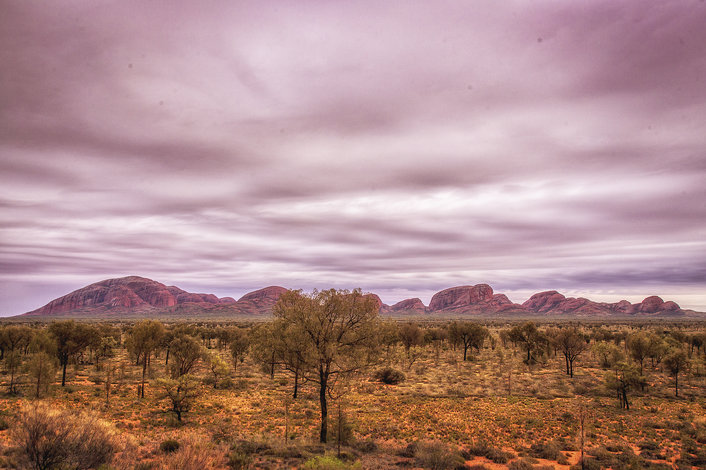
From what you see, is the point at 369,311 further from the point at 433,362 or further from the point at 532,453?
the point at 433,362

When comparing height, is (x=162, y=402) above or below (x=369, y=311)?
below

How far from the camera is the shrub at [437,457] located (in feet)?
55.8

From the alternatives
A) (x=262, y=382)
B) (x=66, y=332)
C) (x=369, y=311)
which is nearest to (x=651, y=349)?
(x=369, y=311)

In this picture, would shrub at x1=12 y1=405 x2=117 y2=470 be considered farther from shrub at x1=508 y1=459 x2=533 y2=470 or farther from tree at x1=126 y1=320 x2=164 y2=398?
tree at x1=126 y1=320 x2=164 y2=398

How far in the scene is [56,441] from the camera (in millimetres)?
12578

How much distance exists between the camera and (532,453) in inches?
790

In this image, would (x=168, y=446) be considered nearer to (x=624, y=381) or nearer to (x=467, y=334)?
(x=624, y=381)

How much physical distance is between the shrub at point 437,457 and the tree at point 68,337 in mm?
36740

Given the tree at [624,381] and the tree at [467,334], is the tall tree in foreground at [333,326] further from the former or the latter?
the tree at [467,334]

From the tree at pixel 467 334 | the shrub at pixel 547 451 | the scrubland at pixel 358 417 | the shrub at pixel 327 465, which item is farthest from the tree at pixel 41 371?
the tree at pixel 467 334

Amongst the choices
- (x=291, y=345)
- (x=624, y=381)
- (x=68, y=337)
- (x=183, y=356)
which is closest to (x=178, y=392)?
(x=183, y=356)

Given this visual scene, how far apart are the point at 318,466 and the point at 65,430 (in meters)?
9.71

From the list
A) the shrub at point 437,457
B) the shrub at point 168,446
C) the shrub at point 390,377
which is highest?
the shrub at point 168,446

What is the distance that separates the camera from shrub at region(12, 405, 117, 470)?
1230 cm
